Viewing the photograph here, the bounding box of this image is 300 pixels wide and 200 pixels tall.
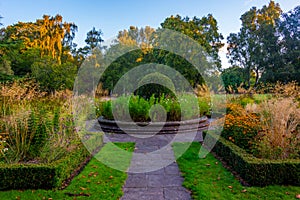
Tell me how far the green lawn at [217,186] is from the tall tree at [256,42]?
88.0 feet

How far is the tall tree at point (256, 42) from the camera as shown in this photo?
27.5 meters

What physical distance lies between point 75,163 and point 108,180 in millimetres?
795

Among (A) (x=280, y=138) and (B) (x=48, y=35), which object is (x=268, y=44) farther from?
(A) (x=280, y=138)

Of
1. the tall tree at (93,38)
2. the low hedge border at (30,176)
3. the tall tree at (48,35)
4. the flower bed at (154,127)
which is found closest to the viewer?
the low hedge border at (30,176)

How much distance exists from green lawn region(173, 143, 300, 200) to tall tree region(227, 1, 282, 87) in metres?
26.8

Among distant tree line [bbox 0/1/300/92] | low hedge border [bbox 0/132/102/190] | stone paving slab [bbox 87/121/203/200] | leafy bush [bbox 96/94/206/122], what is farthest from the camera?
distant tree line [bbox 0/1/300/92]

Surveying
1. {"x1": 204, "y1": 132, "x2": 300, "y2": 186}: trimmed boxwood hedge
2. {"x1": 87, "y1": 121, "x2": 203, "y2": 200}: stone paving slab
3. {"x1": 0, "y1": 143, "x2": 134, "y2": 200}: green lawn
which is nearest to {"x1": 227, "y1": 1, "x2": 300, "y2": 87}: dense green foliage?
{"x1": 87, "y1": 121, "x2": 203, "y2": 200}: stone paving slab

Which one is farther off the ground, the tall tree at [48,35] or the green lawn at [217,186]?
Answer: the tall tree at [48,35]

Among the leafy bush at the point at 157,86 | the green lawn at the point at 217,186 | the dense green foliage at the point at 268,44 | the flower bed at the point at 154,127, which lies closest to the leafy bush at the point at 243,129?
the green lawn at the point at 217,186

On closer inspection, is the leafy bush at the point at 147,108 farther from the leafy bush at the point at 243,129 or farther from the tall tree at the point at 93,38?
the tall tree at the point at 93,38

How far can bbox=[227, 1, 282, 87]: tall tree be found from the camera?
2747cm

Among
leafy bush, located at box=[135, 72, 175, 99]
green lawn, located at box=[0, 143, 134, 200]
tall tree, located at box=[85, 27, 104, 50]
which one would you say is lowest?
green lawn, located at box=[0, 143, 134, 200]

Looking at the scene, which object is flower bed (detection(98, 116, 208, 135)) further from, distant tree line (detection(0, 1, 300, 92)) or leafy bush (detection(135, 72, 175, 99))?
distant tree line (detection(0, 1, 300, 92))

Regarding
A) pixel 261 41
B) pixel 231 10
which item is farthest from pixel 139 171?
A: pixel 261 41
